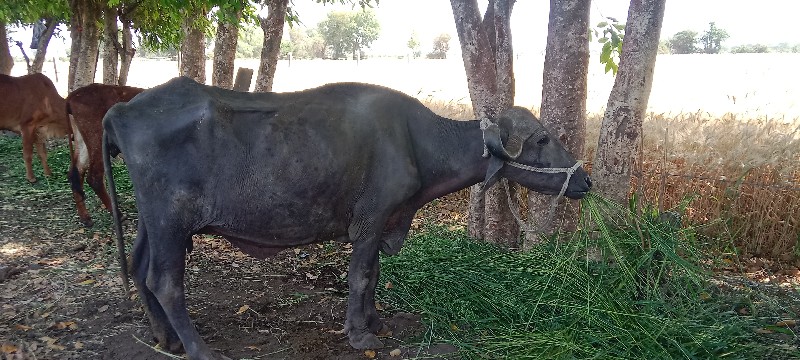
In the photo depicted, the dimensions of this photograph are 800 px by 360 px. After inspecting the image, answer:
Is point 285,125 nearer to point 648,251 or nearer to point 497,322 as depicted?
point 497,322

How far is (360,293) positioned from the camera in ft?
13.1

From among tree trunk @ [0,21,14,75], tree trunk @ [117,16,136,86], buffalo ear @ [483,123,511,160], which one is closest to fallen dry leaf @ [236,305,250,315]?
buffalo ear @ [483,123,511,160]

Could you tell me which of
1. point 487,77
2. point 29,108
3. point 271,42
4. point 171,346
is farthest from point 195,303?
point 29,108

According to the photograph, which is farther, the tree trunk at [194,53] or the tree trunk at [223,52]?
the tree trunk at [194,53]

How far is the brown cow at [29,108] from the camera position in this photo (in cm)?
880

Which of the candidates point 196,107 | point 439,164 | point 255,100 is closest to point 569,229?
point 439,164

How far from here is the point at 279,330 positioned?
427 cm

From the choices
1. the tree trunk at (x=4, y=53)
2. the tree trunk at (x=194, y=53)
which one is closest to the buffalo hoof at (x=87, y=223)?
the tree trunk at (x=194, y=53)

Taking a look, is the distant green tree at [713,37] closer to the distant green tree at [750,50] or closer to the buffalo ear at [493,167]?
the distant green tree at [750,50]

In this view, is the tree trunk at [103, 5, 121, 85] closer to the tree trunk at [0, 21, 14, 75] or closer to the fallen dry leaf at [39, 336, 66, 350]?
the tree trunk at [0, 21, 14, 75]

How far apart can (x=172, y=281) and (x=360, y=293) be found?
1210 mm

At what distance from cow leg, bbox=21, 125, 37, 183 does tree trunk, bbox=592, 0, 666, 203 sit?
8.11m

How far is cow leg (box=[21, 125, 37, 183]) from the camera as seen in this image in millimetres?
8625

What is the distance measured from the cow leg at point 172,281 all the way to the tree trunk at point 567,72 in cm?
288
